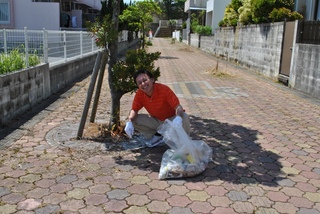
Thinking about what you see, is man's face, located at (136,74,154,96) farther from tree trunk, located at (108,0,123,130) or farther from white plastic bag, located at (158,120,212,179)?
tree trunk, located at (108,0,123,130)

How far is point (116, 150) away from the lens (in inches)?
175

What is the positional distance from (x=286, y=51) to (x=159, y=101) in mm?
7338

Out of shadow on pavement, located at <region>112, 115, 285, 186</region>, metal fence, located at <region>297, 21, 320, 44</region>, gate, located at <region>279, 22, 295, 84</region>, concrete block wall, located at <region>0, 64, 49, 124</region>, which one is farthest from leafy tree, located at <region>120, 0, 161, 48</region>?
shadow on pavement, located at <region>112, 115, 285, 186</region>

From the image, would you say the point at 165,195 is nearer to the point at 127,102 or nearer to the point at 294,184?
the point at 294,184

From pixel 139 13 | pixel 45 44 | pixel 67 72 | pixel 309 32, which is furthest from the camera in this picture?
pixel 139 13

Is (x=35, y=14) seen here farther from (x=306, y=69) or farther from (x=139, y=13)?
(x=306, y=69)

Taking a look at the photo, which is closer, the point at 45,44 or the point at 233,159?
the point at 233,159

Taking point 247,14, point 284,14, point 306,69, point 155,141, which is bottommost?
point 155,141

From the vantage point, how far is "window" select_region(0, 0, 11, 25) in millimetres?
19516

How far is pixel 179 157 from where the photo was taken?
3717 mm

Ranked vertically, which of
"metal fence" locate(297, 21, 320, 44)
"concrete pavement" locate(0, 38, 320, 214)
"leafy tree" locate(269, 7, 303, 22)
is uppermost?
"leafy tree" locate(269, 7, 303, 22)

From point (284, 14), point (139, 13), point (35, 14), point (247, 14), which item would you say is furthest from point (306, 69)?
point (35, 14)

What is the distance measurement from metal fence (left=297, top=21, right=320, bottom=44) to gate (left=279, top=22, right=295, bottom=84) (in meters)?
0.43

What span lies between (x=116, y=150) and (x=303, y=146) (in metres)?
2.63
